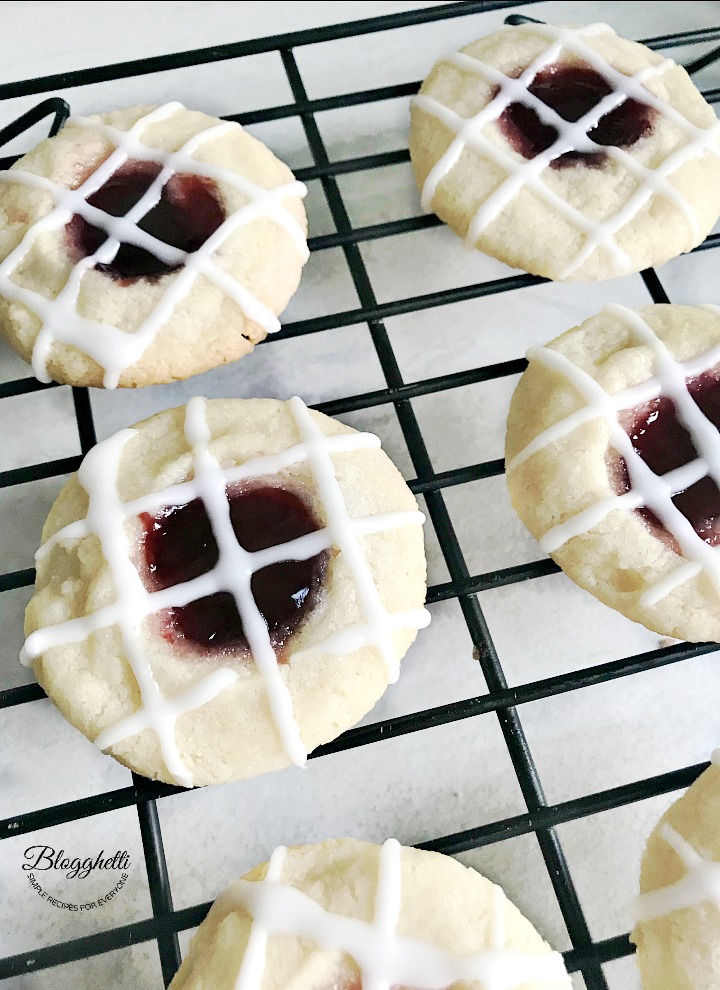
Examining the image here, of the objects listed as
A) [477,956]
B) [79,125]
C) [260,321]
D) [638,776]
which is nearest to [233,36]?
[79,125]

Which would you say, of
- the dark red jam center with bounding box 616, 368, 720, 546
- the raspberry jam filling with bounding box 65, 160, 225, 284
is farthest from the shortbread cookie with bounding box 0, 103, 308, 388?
the dark red jam center with bounding box 616, 368, 720, 546

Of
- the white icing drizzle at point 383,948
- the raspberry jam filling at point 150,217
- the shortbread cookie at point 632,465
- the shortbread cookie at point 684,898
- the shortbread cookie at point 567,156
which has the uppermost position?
the raspberry jam filling at point 150,217

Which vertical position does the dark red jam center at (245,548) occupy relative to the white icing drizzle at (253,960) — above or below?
above

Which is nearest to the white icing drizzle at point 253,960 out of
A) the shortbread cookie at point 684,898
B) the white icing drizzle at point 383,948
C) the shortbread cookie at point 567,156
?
the white icing drizzle at point 383,948

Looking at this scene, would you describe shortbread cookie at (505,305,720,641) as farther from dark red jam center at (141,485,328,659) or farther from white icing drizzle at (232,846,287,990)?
white icing drizzle at (232,846,287,990)

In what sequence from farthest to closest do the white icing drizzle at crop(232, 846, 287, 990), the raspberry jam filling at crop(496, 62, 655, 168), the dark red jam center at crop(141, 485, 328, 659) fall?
the raspberry jam filling at crop(496, 62, 655, 168) < the dark red jam center at crop(141, 485, 328, 659) < the white icing drizzle at crop(232, 846, 287, 990)

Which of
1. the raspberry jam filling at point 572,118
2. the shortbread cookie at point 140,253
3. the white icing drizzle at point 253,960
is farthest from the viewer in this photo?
the raspberry jam filling at point 572,118

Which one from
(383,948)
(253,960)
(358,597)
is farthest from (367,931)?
(358,597)

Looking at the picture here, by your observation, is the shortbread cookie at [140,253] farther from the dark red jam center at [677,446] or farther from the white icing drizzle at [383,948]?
the white icing drizzle at [383,948]
